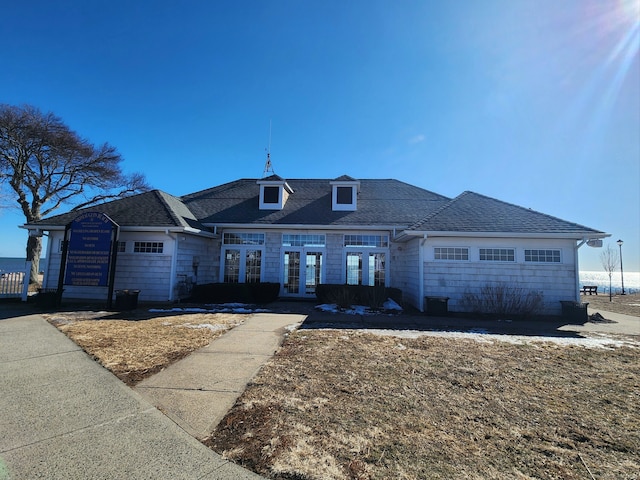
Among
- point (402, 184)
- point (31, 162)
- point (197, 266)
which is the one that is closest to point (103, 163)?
point (31, 162)

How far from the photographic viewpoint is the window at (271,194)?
15414mm

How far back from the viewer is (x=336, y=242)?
549 inches

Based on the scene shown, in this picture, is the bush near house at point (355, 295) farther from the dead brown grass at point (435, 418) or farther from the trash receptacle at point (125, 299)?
the trash receptacle at point (125, 299)

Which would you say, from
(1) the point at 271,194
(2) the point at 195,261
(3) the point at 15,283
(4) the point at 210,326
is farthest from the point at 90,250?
(1) the point at 271,194

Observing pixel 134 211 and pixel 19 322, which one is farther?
pixel 134 211

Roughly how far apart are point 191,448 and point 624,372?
6.51 m

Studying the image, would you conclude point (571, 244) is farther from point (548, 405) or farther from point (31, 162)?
point (31, 162)

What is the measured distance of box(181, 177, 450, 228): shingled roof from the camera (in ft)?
46.1

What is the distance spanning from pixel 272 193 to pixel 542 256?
11.4 metres

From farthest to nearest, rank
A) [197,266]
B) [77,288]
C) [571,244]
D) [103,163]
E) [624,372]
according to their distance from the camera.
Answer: [103,163] → [197,266] → [77,288] → [571,244] → [624,372]

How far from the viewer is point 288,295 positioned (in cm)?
1391

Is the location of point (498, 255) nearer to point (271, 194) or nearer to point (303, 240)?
point (303, 240)

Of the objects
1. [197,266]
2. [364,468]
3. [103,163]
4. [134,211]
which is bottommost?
[364,468]

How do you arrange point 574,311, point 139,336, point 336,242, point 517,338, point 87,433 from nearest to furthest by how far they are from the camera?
point 87,433 → point 139,336 → point 517,338 → point 574,311 → point 336,242
